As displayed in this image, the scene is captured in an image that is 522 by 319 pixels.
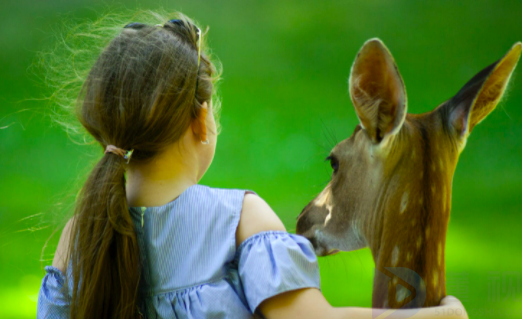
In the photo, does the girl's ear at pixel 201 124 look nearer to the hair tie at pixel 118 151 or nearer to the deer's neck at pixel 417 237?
the hair tie at pixel 118 151

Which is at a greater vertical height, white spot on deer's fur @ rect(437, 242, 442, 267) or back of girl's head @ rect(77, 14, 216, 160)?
back of girl's head @ rect(77, 14, 216, 160)

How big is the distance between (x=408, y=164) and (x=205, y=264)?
0.33 metres

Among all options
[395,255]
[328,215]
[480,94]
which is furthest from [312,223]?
[480,94]

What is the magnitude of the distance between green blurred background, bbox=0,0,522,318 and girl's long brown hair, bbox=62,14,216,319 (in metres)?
0.75

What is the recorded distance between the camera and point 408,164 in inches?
28.3

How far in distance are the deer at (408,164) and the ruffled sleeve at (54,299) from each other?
A: 48 centimetres

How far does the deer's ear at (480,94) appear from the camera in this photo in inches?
27.0

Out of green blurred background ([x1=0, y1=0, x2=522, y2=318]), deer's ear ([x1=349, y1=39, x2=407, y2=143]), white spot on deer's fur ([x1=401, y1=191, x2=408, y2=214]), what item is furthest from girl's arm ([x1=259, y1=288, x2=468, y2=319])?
green blurred background ([x1=0, y1=0, x2=522, y2=318])

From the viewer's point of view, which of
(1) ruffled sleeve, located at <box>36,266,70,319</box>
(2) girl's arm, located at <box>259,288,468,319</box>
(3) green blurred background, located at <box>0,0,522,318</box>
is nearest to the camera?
(2) girl's arm, located at <box>259,288,468,319</box>

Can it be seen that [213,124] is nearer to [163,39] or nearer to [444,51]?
[163,39]

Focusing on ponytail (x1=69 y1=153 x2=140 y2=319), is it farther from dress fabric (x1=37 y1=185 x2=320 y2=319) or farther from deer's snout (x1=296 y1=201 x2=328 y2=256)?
deer's snout (x1=296 y1=201 x2=328 y2=256)

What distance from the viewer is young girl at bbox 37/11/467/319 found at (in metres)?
0.70

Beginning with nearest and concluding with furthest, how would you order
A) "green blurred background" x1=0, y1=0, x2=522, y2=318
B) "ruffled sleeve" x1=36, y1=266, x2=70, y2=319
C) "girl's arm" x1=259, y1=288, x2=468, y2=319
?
1. "girl's arm" x1=259, y1=288, x2=468, y2=319
2. "ruffled sleeve" x1=36, y1=266, x2=70, y2=319
3. "green blurred background" x1=0, y1=0, x2=522, y2=318

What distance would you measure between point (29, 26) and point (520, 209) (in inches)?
74.5
